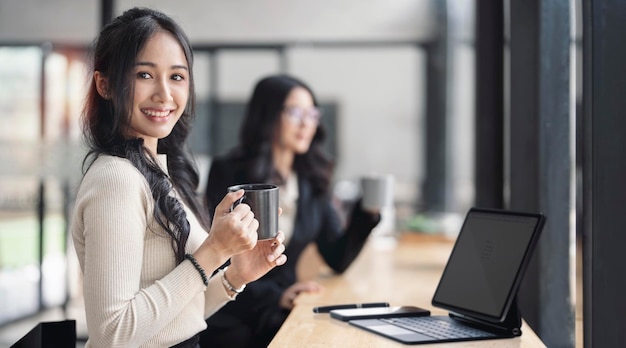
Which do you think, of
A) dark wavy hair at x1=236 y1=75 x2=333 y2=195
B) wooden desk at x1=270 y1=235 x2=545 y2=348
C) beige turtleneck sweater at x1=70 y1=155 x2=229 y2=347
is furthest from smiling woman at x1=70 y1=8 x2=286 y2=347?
dark wavy hair at x1=236 y1=75 x2=333 y2=195

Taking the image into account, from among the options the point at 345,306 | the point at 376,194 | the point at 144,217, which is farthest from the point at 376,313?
the point at 376,194

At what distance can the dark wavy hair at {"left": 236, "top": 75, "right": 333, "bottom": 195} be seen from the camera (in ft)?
10.8

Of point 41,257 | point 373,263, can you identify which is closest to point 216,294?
point 373,263

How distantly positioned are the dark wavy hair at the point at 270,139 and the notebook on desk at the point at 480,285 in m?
1.31

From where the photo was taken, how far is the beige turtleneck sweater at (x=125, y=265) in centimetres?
154

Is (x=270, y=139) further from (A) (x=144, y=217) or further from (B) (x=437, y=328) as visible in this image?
(A) (x=144, y=217)

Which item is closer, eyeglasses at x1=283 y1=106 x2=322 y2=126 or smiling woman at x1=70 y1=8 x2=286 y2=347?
smiling woman at x1=70 y1=8 x2=286 y2=347

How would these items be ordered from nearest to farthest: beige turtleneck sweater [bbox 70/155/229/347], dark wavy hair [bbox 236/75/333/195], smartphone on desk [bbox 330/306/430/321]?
beige turtleneck sweater [bbox 70/155/229/347] < smartphone on desk [bbox 330/306/430/321] < dark wavy hair [bbox 236/75/333/195]

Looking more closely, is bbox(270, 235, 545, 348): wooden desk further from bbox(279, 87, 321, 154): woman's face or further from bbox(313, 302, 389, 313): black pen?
bbox(279, 87, 321, 154): woman's face

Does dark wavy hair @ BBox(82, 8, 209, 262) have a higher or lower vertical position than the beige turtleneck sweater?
higher

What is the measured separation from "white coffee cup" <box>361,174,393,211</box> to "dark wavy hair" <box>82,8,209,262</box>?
1475 millimetres

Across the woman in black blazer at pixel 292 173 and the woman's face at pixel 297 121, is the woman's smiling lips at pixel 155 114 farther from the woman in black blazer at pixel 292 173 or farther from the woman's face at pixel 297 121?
the woman's face at pixel 297 121

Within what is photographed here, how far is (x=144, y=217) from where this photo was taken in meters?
1.63

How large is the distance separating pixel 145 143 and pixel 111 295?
1.29ft
